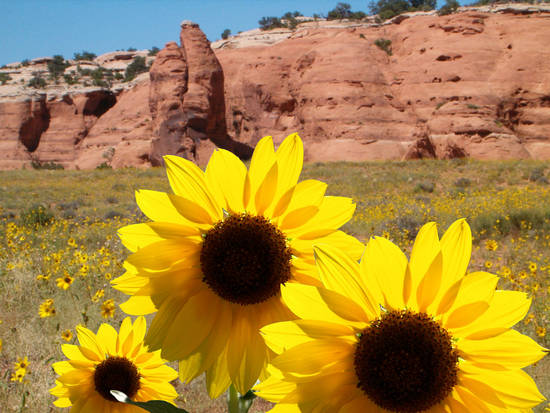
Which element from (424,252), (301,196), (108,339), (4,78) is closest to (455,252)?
(424,252)

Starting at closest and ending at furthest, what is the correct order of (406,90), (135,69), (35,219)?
1. (35,219)
2. (406,90)
3. (135,69)

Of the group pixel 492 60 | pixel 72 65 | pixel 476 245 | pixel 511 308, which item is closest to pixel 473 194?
pixel 476 245

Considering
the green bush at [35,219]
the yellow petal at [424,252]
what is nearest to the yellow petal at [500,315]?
the yellow petal at [424,252]

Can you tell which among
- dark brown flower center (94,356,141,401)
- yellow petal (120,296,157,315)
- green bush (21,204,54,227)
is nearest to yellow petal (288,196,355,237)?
yellow petal (120,296,157,315)

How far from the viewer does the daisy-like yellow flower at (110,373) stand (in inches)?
54.0

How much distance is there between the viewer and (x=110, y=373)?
4.55 feet

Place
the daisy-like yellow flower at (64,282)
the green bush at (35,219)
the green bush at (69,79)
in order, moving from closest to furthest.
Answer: the daisy-like yellow flower at (64,282), the green bush at (35,219), the green bush at (69,79)

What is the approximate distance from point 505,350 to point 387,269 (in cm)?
24

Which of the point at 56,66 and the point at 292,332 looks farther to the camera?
the point at 56,66

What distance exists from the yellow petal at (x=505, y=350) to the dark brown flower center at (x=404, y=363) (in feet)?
0.13

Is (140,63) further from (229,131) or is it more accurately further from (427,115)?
(427,115)

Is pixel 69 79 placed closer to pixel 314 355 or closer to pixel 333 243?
pixel 333 243

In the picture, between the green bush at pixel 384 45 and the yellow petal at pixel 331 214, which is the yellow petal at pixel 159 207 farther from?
the green bush at pixel 384 45

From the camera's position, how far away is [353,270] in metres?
0.69
